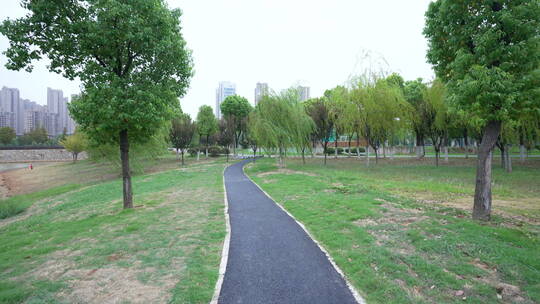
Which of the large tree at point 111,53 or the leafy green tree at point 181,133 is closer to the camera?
the large tree at point 111,53

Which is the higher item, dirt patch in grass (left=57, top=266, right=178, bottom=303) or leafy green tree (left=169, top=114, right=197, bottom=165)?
leafy green tree (left=169, top=114, right=197, bottom=165)

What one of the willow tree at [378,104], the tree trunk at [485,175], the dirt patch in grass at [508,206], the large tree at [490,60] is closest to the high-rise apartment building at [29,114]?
the willow tree at [378,104]

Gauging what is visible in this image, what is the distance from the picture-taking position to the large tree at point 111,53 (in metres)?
8.68

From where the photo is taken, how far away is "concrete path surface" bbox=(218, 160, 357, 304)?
13.9 feet

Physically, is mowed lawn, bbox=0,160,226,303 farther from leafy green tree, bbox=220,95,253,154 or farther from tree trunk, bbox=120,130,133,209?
leafy green tree, bbox=220,95,253,154

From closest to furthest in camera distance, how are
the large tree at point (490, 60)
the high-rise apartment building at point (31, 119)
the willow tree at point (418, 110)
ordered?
the large tree at point (490, 60), the willow tree at point (418, 110), the high-rise apartment building at point (31, 119)

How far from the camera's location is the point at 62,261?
5828mm

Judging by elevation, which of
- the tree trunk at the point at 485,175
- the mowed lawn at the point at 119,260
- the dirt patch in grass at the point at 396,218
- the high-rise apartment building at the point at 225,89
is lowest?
the mowed lawn at the point at 119,260

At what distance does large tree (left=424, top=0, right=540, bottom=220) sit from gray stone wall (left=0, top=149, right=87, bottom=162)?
305 ft

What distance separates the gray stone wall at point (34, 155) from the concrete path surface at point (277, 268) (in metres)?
89.4

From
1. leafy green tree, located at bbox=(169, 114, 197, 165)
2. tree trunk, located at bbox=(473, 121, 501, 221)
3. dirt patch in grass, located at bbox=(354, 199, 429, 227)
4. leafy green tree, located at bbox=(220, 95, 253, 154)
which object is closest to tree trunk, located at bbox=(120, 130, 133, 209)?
dirt patch in grass, located at bbox=(354, 199, 429, 227)

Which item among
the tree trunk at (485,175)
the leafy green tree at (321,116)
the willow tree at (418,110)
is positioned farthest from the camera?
the leafy green tree at (321,116)

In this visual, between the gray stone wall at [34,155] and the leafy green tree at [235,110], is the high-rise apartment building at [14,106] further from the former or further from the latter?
the leafy green tree at [235,110]

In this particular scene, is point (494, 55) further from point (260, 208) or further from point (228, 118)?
point (228, 118)
